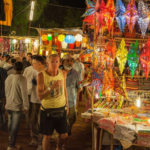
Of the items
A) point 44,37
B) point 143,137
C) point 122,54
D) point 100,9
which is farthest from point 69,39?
point 143,137

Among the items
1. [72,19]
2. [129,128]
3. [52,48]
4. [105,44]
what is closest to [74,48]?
[52,48]

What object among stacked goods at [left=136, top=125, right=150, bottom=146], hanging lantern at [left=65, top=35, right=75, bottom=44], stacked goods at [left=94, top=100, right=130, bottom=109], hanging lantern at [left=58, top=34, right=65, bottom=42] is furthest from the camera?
hanging lantern at [left=58, top=34, right=65, bottom=42]

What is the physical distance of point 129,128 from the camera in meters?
4.21

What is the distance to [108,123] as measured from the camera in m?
4.55

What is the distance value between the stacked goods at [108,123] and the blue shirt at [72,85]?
912mm

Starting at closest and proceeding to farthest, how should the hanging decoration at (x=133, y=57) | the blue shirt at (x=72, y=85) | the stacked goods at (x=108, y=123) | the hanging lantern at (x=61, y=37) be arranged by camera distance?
the stacked goods at (x=108, y=123), the blue shirt at (x=72, y=85), the hanging decoration at (x=133, y=57), the hanging lantern at (x=61, y=37)

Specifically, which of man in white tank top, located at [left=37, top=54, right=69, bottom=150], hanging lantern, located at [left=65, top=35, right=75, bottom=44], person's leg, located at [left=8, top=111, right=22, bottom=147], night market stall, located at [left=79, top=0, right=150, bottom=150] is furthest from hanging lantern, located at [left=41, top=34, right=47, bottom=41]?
man in white tank top, located at [left=37, top=54, right=69, bottom=150]

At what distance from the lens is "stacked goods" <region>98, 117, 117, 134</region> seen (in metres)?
4.43

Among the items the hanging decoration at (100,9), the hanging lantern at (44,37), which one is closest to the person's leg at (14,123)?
the hanging decoration at (100,9)

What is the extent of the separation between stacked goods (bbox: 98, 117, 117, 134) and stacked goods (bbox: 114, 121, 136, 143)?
0.34ft

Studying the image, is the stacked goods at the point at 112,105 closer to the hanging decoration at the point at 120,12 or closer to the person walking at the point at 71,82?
the person walking at the point at 71,82

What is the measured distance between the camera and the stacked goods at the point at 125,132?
4.19 m

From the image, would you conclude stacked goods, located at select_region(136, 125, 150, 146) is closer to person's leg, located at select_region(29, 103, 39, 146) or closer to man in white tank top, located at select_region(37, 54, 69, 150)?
man in white tank top, located at select_region(37, 54, 69, 150)

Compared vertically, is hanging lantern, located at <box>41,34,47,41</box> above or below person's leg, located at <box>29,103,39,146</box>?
above
